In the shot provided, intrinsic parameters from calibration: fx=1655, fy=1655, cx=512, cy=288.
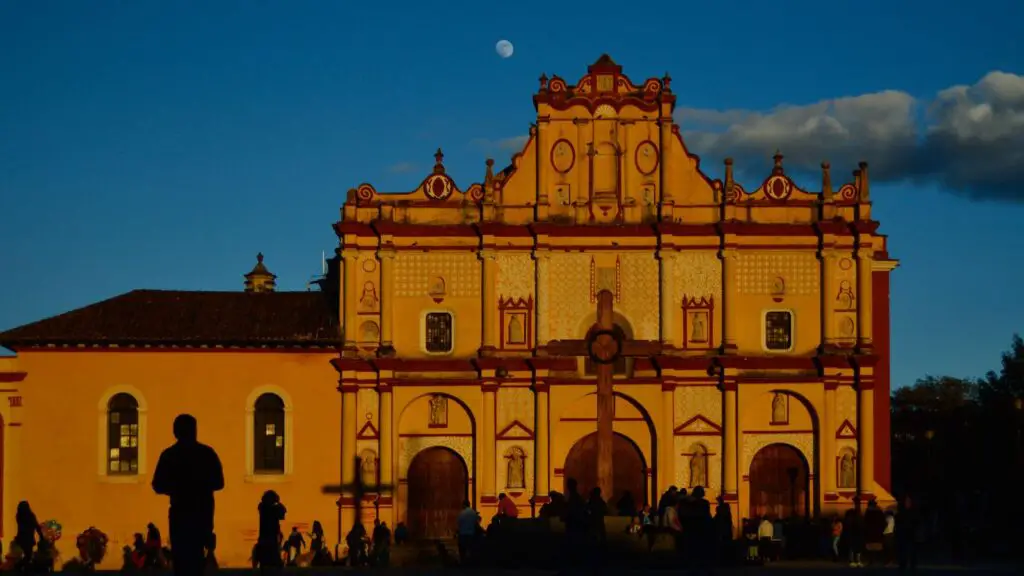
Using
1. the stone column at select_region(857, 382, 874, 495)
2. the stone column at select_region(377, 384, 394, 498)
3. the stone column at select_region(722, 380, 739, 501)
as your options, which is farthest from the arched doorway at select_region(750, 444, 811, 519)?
the stone column at select_region(377, 384, 394, 498)

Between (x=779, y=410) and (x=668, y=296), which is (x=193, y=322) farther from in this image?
(x=779, y=410)

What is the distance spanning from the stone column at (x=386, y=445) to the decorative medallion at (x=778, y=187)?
1355 centimetres

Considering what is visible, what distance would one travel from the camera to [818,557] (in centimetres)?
4819

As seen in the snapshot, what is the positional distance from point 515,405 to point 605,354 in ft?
46.9

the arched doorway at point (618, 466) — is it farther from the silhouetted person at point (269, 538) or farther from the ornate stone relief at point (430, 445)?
the silhouetted person at point (269, 538)

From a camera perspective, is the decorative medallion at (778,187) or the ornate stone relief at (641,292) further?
the decorative medallion at (778,187)

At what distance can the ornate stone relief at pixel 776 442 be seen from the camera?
5156 centimetres

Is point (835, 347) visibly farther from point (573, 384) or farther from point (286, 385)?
point (286, 385)

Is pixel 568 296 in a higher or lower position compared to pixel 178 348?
higher

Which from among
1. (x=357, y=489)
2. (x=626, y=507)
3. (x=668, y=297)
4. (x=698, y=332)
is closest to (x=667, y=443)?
(x=698, y=332)

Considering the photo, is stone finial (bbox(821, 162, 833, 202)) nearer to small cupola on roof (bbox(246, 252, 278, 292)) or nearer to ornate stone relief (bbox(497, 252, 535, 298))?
Result: ornate stone relief (bbox(497, 252, 535, 298))

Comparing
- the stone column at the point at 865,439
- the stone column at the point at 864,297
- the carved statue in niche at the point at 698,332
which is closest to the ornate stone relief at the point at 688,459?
the carved statue in niche at the point at 698,332

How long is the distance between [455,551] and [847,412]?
44.5ft

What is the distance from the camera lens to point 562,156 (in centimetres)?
5291
